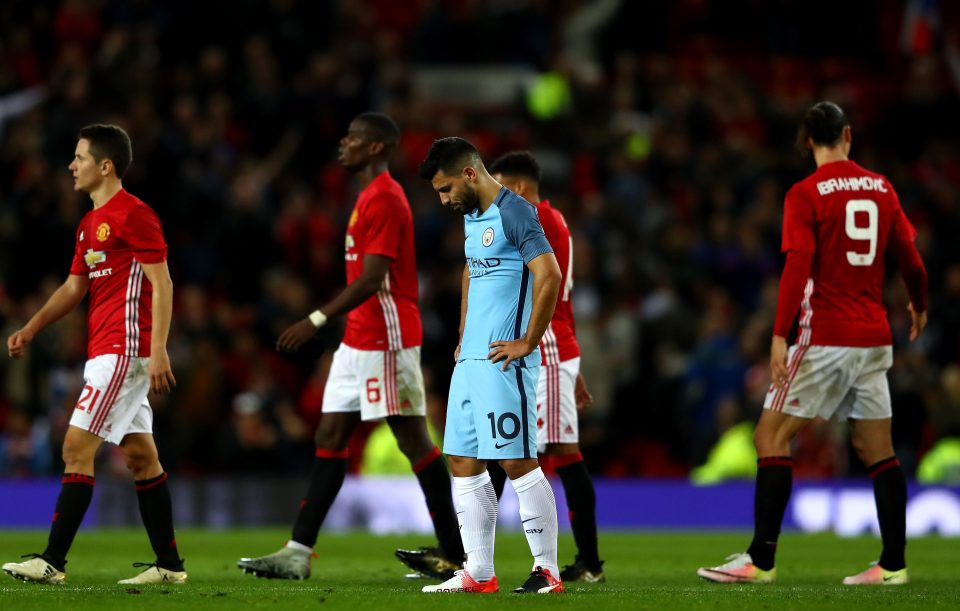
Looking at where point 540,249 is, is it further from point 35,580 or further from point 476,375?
point 35,580

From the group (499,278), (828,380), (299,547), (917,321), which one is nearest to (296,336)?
(299,547)

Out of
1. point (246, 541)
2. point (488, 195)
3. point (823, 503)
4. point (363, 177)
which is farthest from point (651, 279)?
point (488, 195)

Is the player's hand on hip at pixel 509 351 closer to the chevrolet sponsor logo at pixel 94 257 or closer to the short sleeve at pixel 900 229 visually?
the chevrolet sponsor logo at pixel 94 257

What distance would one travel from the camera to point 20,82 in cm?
1922

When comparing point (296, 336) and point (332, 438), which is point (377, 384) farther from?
point (296, 336)

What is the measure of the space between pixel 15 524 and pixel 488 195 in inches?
360

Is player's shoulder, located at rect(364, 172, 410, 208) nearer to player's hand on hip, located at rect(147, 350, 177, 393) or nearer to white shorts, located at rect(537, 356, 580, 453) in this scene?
white shorts, located at rect(537, 356, 580, 453)

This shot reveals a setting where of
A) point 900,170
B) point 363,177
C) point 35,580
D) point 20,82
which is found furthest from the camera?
point 900,170

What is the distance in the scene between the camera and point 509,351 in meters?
7.71

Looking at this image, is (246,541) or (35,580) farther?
(246,541)

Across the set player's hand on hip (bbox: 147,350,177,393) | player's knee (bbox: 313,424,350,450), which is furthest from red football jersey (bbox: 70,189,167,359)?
player's knee (bbox: 313,424,350,450)

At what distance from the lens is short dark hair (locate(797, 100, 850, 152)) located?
9141 mm

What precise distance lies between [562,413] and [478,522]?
1466 millimetres

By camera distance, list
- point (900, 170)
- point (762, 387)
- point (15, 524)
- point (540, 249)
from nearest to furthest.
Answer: point (540, 249)
point (15, 524)
point (762, 387)
point (900, 170)
